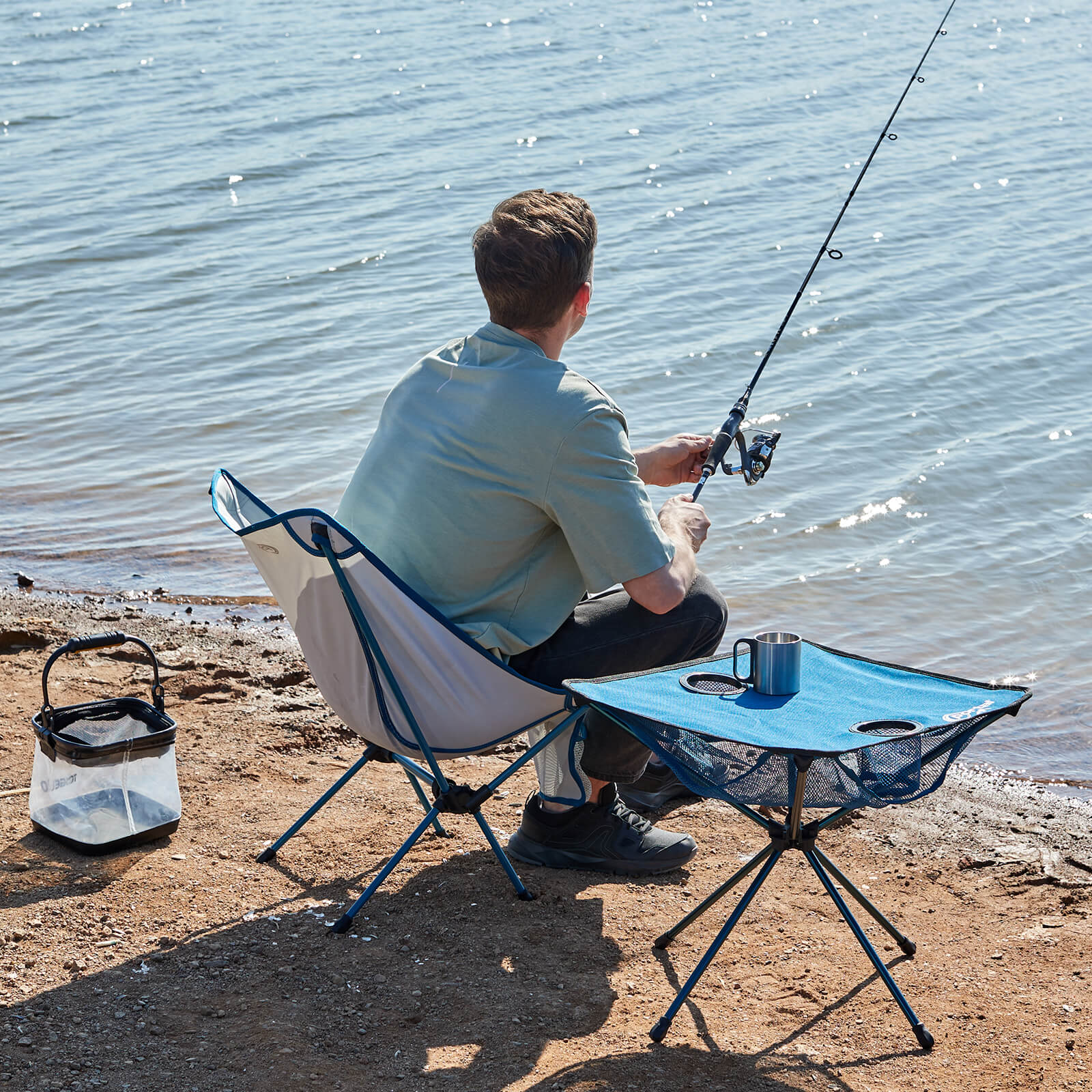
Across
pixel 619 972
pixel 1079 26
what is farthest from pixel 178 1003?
pixel 1079 26

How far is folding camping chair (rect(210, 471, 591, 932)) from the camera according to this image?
8.34 ft

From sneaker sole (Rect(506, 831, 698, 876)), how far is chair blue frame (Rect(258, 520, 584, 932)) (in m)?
0.13

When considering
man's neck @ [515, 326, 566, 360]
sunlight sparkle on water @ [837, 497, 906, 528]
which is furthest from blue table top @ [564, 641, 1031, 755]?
sunlight sparkle on water @ [837, 497, 906, 528]

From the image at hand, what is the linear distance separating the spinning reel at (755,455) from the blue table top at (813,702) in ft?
2.57

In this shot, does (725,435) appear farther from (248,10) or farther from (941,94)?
(248,10)

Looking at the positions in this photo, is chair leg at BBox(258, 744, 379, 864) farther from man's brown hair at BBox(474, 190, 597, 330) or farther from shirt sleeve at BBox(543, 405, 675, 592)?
man's brown hair at BBox(474, 190, 597, 330)

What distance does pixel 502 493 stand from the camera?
8.59ft

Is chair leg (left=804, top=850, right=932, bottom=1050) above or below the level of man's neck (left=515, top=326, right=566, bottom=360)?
below

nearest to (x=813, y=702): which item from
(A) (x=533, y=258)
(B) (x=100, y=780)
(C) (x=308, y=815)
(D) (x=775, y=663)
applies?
(D) (x=775, y=663)

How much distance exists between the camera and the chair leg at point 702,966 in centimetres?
240

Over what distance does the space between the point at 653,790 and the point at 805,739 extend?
1171mm

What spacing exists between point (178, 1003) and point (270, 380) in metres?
5.58

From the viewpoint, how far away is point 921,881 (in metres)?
3.11

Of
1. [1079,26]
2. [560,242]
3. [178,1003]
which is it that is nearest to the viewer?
[178,1003]
